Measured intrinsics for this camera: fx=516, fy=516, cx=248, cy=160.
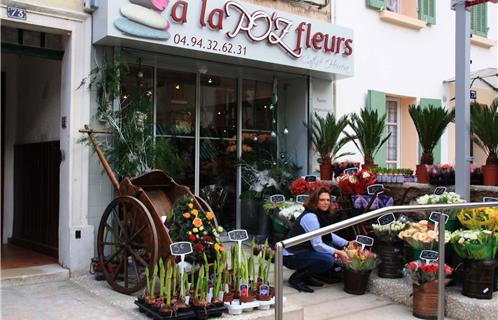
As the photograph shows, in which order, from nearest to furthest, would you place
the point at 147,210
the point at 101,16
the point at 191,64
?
the point at 147,210
the point at 101,16
the point at 191,64

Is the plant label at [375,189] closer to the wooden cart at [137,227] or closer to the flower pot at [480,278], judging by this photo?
the flower pot at [480,278]

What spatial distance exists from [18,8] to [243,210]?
443cm

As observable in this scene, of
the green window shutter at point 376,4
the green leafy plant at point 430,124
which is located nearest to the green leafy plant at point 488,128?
the green leafy plant at point 430,124

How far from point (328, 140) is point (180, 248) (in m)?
4.05

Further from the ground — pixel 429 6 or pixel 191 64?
pixel 429 6

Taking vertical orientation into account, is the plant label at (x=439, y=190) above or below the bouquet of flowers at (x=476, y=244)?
above

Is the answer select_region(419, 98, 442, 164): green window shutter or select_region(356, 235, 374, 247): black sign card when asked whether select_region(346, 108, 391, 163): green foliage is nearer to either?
select_region(356, 235, 374, 247): black sign card

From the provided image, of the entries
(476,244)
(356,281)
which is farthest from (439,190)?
(356,281)

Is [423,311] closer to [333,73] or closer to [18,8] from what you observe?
[333,73]

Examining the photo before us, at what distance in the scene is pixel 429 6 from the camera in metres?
10.1

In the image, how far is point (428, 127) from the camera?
662cm

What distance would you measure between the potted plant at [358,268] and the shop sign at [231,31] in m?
2.97

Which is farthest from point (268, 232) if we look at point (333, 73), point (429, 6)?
point (429, 6)

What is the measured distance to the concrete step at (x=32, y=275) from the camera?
5340mm
